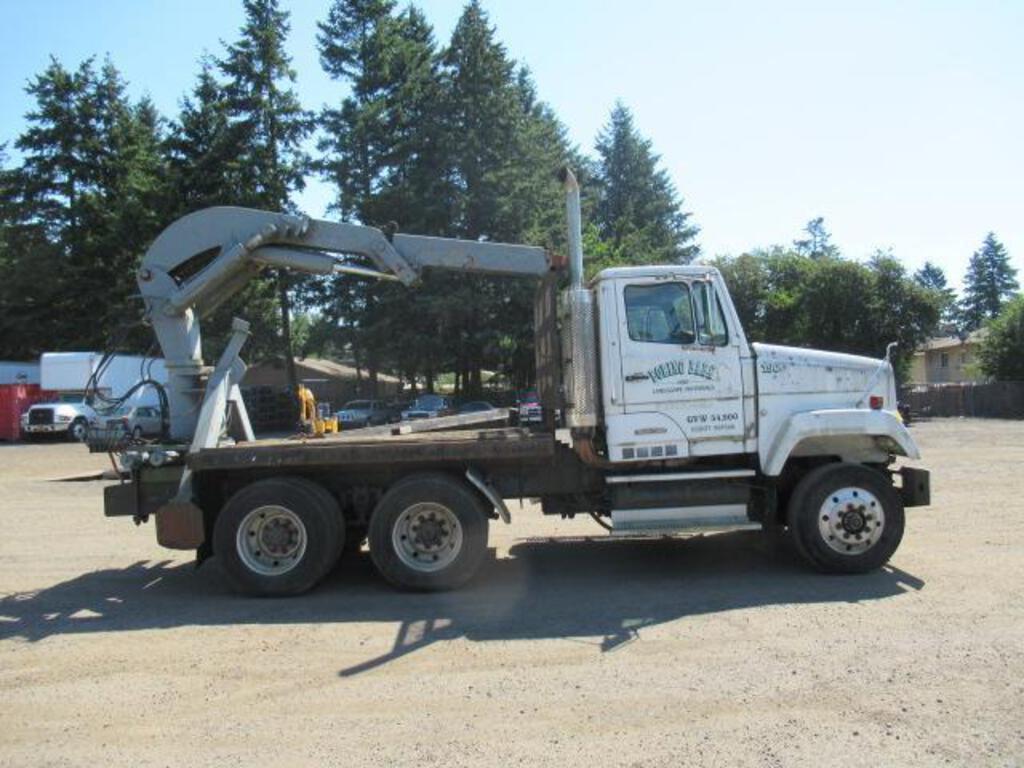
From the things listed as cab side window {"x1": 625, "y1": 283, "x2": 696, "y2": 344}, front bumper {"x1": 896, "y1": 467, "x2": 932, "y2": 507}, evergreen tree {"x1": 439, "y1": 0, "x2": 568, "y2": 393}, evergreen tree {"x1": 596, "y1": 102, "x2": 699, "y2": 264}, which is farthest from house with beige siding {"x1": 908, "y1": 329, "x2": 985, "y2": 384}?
cab side window {"x1": 625, "y1": 283, "x2": 696, "y2": 344}

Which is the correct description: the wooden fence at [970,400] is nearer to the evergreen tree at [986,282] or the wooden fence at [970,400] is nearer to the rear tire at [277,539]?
the rear tire at [277,539]

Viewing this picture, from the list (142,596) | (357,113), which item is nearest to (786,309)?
(357,113)

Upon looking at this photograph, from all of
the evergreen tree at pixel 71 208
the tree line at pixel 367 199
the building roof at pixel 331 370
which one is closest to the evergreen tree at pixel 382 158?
the tree line at pixel 367 199

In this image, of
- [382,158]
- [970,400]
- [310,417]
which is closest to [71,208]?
[382,158]

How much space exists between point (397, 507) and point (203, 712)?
287 centimetres

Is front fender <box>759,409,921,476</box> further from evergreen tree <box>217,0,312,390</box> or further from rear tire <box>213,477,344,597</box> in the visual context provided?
evergreen tree <box>217,0,312,390</box>

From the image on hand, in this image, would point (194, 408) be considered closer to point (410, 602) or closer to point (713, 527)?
point (410, 602)

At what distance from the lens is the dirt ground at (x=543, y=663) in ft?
14.5

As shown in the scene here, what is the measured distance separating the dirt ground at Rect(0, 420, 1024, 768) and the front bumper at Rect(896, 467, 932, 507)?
644 millimetres

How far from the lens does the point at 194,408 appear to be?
8.57 m

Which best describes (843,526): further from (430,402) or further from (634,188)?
(634,188)

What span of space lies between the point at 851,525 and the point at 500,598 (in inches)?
129

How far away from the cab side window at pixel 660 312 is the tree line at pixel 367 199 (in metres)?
30.8

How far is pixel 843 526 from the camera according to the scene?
7754 millimetres
